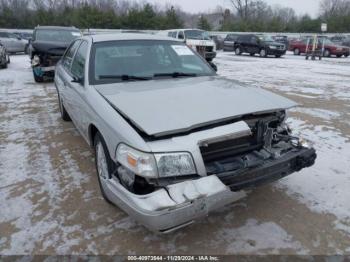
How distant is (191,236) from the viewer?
2.79m

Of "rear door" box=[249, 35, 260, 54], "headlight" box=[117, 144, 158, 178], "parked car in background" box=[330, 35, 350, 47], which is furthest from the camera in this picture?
"parked car in background" box=[330, 35, 350, 47]

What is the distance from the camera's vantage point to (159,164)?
7.88 feet

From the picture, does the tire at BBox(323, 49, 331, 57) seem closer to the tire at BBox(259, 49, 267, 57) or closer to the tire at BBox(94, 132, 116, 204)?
the tire at BBox(259, 49, 267, 57)

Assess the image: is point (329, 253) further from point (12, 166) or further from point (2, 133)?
point (2, 133)

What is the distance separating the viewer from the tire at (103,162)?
9.41 ft

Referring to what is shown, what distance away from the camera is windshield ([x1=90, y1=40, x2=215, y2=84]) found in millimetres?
3789

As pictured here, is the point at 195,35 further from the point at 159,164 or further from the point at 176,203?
the point at 176,203

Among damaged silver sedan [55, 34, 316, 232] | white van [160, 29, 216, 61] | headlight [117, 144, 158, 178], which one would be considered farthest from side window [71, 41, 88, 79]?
white van [160, 29, 216, 61]

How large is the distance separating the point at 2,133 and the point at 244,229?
4321 mm

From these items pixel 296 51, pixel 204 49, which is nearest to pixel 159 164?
pixel 204 49

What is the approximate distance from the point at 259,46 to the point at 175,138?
22620 mm

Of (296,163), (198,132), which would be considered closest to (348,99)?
(296,163)

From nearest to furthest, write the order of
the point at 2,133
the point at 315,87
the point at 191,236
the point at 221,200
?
the point at 221,200
the point at 191,236
the point at 2,133
the point at 315,87

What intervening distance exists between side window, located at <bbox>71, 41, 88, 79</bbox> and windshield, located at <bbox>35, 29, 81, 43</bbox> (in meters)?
6.76
